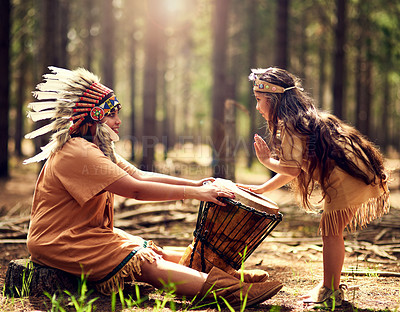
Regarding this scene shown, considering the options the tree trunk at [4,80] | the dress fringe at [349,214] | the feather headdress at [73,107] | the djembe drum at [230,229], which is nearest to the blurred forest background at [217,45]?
the tree trunk at [4,80]

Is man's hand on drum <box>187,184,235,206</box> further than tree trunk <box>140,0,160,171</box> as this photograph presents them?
No

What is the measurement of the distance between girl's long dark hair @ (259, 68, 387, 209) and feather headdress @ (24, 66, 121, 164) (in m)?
1.44

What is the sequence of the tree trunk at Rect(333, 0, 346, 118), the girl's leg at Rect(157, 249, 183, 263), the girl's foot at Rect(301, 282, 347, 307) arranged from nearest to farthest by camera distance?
the girl's foot at Rect(301, 282, 347, 307)
the girl's leg at Rect(157, 249, 183, 263)
the tree trunk at Rect(333, 0, 346, 118)

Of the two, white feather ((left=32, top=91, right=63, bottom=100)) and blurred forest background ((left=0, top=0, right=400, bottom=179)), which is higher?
blurred forest background ((left=0, top=0, right=400, bottom=179))

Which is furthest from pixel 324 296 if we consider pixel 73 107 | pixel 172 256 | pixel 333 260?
pixel 73 107

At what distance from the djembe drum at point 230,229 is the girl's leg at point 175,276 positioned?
11.0 inches

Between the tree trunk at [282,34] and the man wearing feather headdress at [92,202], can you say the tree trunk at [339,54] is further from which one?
the man wearing feather headdress at [92,202]

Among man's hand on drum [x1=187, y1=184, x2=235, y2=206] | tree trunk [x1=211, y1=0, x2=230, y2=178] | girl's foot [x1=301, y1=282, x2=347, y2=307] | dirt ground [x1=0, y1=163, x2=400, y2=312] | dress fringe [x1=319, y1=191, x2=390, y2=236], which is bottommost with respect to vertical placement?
dirt ground [x1=0, y1=163, x2=400, y2=312]

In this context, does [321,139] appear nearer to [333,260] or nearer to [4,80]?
[333,260]

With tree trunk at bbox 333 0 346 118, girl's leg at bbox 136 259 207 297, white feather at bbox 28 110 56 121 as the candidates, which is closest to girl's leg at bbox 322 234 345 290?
girl's leg at bbox 136 259 207 297

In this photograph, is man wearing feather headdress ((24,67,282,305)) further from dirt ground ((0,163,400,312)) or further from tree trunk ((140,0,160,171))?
tree trunk ((140,0,160,171))

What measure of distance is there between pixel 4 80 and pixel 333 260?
11.3 meters

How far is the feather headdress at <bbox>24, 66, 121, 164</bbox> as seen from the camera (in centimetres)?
395

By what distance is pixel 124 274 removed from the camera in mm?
3740
